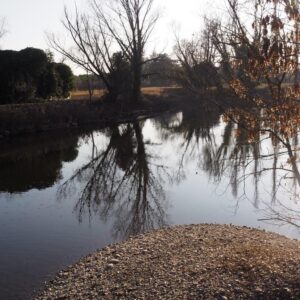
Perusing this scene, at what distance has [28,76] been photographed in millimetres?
32031

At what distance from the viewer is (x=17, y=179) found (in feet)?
59.2

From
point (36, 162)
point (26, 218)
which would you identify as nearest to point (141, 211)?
point (26, 218)

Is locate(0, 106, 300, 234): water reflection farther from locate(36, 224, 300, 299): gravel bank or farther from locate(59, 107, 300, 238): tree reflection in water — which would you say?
locate(36, 224, 300, 299): gravel bank

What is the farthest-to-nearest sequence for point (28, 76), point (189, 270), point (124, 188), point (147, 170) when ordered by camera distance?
point (28, 76) → point (147, 170) → point (124, 188) → point (189, 270)

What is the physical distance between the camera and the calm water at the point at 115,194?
9930 millimetres

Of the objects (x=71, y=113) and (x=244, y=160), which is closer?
(x=244, y=160)

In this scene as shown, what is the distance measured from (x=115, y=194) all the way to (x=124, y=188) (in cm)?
83

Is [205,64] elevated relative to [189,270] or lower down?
elevated

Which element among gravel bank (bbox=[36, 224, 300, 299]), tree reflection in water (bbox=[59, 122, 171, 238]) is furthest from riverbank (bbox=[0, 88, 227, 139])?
gravel bank (bbox=[36, 224, 300, 299])

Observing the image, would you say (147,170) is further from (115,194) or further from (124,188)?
(115,194)

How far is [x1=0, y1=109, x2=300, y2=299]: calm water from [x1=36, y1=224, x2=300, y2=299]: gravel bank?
26.0 inches

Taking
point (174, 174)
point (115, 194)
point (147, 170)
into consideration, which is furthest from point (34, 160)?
point (115, 194)

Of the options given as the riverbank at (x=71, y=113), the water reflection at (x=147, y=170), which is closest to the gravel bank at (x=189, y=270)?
the water reflection at (x=147, y=170)

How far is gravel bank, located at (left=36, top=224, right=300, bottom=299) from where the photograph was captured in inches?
269
